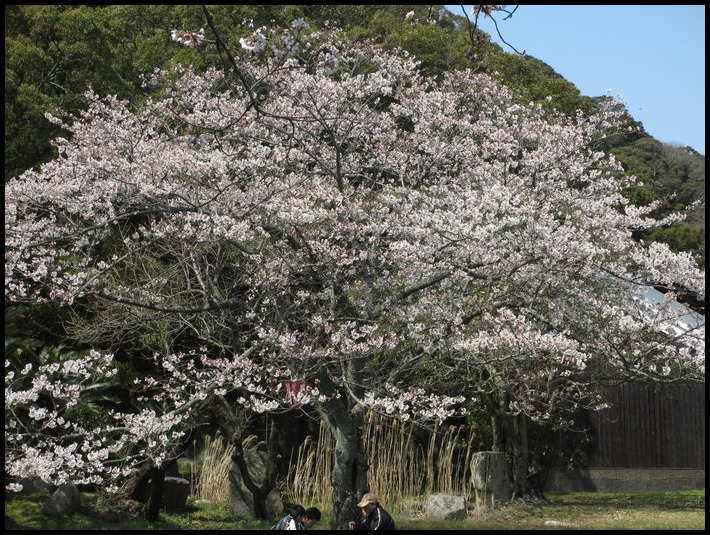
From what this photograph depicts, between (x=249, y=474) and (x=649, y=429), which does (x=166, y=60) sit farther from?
(x=649, y=429)

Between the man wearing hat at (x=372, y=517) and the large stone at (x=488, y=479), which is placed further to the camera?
the large stone at (x=488, y=479)

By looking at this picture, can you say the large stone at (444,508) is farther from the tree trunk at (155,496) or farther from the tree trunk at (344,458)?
the tree trunk at (155,496)

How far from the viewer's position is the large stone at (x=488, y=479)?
9.47 meters

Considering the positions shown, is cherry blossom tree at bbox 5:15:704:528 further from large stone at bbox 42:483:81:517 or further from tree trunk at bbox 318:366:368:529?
large stone at bbox 42:483:81:517

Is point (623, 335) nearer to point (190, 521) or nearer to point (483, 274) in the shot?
point (483, 274)

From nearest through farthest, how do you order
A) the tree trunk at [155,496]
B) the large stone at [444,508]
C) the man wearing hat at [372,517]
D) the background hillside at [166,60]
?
the man wearing hat at [372,517] < the tree trunk at [155,496] < the large stone at [444,508] < the background hillside at [166,60]

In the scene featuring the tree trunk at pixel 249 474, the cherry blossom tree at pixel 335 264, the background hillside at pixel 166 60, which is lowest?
the tree trunk at pixel 249 474

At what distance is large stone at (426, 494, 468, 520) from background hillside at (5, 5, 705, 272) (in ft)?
15.0

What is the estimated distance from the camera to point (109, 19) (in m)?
17.6

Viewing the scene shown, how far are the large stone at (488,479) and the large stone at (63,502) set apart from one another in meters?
4.41

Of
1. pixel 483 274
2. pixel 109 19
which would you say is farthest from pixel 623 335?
pixel 109 19

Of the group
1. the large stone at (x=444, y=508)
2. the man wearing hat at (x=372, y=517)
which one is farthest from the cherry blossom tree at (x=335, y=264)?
the large stone at (x=444, y=508)

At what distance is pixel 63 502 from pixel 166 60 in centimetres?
1140

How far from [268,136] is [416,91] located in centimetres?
224
